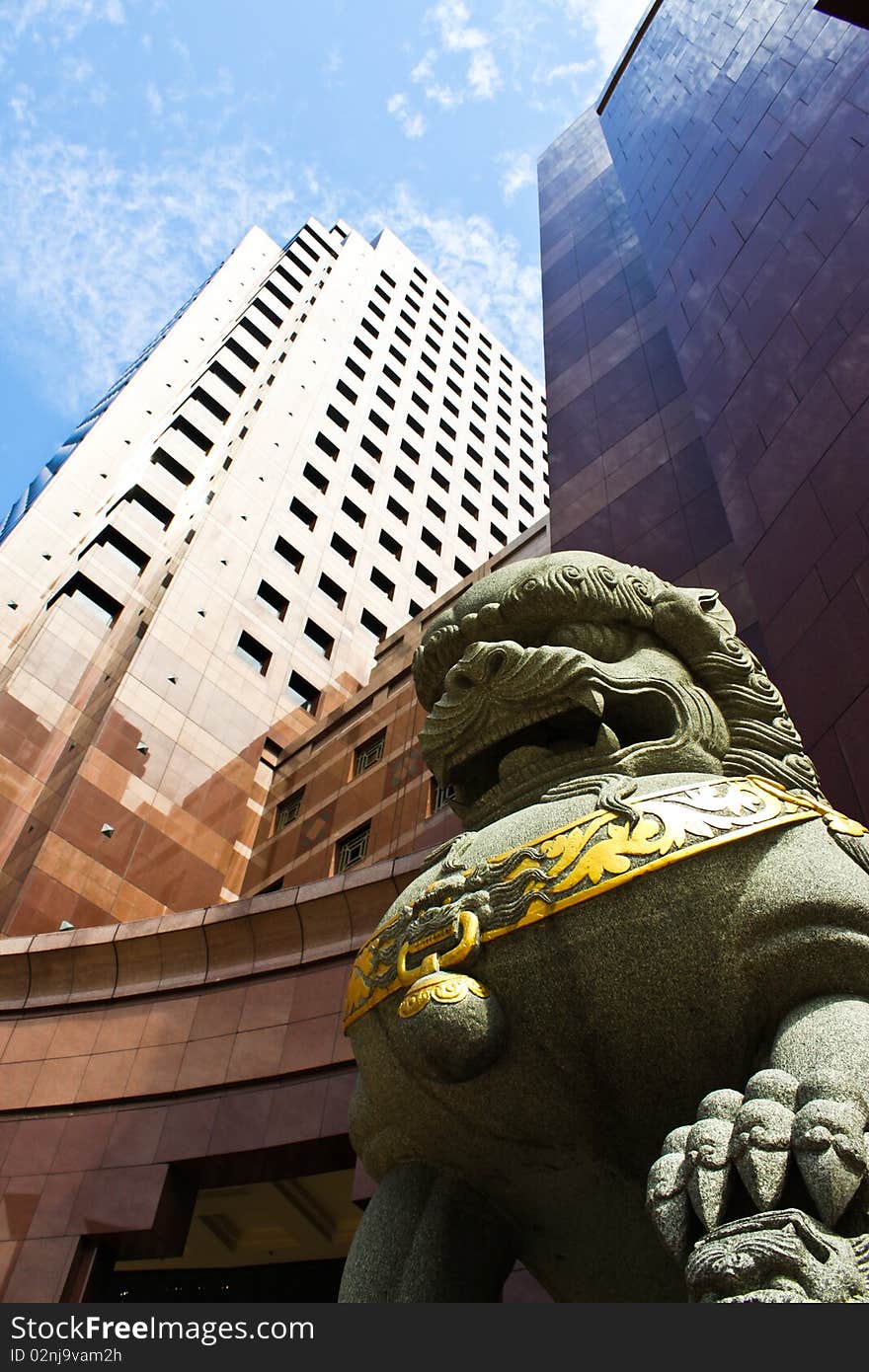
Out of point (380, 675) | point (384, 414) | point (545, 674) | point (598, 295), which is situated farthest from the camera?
point (384, 414)

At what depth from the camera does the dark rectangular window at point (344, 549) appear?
3150 cm

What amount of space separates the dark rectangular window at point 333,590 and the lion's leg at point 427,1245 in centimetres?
2634

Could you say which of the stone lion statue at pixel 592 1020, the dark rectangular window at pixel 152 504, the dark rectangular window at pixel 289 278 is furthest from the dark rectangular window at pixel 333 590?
the stone lion statue at pixel 592 1020

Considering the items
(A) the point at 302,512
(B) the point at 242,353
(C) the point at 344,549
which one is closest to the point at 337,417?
(B) the point at 242,353

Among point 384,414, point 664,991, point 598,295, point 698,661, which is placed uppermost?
point 384,414

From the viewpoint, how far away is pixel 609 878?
3195mm

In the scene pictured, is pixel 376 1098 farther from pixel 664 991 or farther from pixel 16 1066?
pixel 16 1066

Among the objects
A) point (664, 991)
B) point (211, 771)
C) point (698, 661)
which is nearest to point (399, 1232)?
point (664, 991)

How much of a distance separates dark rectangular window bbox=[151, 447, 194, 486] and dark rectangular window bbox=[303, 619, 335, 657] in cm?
664

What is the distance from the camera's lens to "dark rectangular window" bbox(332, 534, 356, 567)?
31500mm

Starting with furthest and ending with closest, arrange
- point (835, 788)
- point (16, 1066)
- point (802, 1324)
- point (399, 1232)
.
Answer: point (16, 1066) → point (835, 788) → point (399, 1232) → point (802, 1324)

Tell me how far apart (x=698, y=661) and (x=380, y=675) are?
2034 centimetres

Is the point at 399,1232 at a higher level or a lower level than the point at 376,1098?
lower

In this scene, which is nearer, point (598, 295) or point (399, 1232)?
point (399, 1232)
